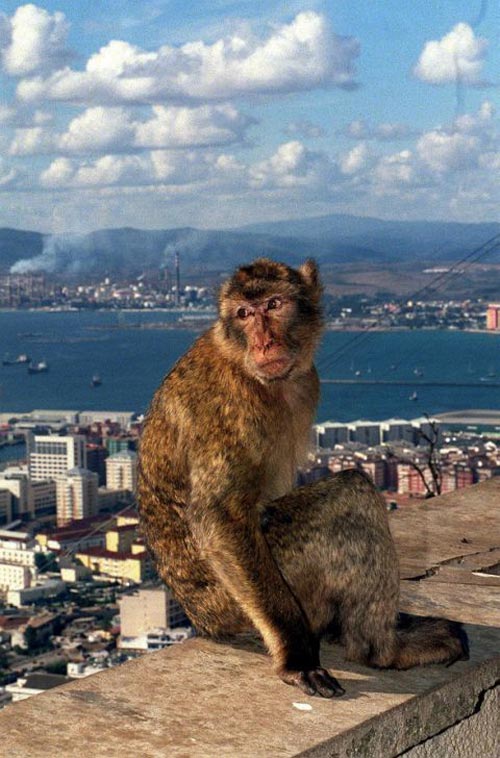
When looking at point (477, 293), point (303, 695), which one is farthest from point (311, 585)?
point (477, 293)

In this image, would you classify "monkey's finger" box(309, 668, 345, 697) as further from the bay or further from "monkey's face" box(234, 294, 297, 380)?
the bay

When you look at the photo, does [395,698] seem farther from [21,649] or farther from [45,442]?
[45,442]

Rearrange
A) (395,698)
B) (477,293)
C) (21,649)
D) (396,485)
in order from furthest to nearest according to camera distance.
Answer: (477,293)
(21,649)
(396,485)
(395,698)

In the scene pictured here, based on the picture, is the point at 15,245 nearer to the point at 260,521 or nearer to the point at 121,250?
the point at 121,250

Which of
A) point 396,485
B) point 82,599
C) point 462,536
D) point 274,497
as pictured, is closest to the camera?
point 274,497

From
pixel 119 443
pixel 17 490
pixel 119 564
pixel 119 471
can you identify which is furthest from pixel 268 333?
pixel 119 443

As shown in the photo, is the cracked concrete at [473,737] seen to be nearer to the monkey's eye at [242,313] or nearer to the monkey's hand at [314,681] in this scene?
the monkey's hand at [314,681]
